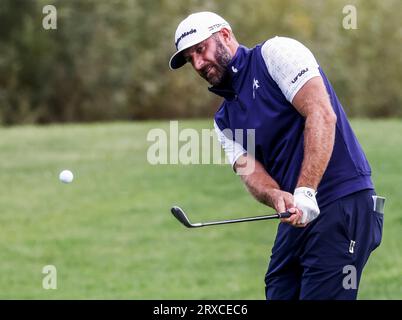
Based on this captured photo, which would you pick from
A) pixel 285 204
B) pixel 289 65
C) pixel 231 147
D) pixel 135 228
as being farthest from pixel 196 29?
pixel 135 228

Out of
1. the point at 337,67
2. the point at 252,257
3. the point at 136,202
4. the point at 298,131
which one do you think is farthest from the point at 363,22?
the point at 298,131

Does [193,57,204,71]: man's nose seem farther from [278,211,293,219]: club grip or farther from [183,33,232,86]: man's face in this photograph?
[278,211,293,219]: club grip

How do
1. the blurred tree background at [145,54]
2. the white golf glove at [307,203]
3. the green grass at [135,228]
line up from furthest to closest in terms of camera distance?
the blurred tree background at [145,54] → the green grass at [135,228] → the white golf glove at [307,203]

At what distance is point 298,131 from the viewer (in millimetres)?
5363

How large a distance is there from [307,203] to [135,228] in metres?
11.1

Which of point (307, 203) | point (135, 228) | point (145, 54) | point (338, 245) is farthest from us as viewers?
point (145, 54)

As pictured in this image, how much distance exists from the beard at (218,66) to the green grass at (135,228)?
523 cm

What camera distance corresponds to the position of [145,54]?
37.5 metres

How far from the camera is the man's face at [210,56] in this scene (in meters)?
5.45

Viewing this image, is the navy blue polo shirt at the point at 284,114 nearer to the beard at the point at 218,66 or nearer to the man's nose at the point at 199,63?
the beard at the point at 218,66

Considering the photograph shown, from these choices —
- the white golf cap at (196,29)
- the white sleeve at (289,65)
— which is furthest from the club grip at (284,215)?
the white golf cap at (196,29)

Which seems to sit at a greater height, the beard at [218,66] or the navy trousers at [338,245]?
the beard at [218,66]

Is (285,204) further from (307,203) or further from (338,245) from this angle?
(338,245)
